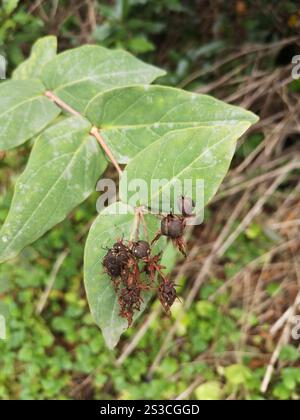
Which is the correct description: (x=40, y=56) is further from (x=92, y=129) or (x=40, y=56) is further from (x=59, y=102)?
(x=92, y=129)

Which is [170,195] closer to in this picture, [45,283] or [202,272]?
[202,272]

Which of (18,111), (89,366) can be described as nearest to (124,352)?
(89,366)

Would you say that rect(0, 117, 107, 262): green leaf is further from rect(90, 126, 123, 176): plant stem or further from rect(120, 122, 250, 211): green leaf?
rect(120, 122, 250, 211): green leaf

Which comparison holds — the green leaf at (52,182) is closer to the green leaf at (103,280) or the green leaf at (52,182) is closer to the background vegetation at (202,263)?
the green leaf at (103,280)

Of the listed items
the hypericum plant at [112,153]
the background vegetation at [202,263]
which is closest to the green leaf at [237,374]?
the background vegetation at [202,263]

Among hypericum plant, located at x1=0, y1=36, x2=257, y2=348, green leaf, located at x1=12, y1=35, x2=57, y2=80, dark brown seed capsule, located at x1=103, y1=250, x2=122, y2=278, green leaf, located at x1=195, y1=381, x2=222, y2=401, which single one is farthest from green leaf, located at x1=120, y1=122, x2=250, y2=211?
green leaf, located at x1=195, y1=381, x2=222, y2=401

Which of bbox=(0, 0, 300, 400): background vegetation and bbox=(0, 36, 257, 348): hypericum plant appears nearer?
bbox=(0, 36, 257, 348): hypericum plant

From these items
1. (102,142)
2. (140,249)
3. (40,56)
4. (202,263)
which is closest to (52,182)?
(102,142)
